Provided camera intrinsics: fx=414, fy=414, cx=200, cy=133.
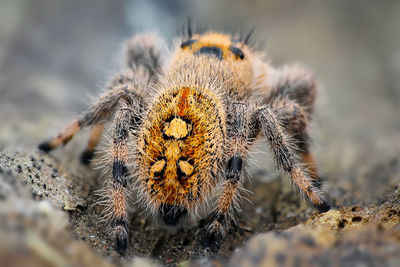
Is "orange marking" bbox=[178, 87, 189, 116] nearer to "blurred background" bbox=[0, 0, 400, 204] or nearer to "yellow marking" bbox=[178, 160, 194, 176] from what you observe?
"yellow marking" bbox=[178, 160, 194, 176]

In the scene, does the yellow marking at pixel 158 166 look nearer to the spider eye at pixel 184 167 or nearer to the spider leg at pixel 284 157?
the spider eye at pixel 184 167

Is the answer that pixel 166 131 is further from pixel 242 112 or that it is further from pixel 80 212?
pixel 80 212

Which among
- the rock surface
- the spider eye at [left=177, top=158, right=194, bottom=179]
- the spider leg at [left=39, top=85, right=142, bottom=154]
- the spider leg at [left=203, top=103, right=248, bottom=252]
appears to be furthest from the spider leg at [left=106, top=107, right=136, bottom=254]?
the spider leg at [left=203, top=103, right=248, bottom=252]

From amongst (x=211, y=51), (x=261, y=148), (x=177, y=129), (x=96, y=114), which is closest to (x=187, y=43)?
(x=211, y=51)

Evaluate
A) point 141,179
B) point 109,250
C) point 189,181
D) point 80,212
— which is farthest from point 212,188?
point 80,212

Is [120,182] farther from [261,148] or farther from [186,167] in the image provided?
[261,148]

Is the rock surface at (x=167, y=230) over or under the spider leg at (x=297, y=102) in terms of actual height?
under

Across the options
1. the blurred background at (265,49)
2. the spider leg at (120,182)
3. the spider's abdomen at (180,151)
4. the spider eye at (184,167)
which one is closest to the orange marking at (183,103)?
the spider's abdomen at (180,151)
